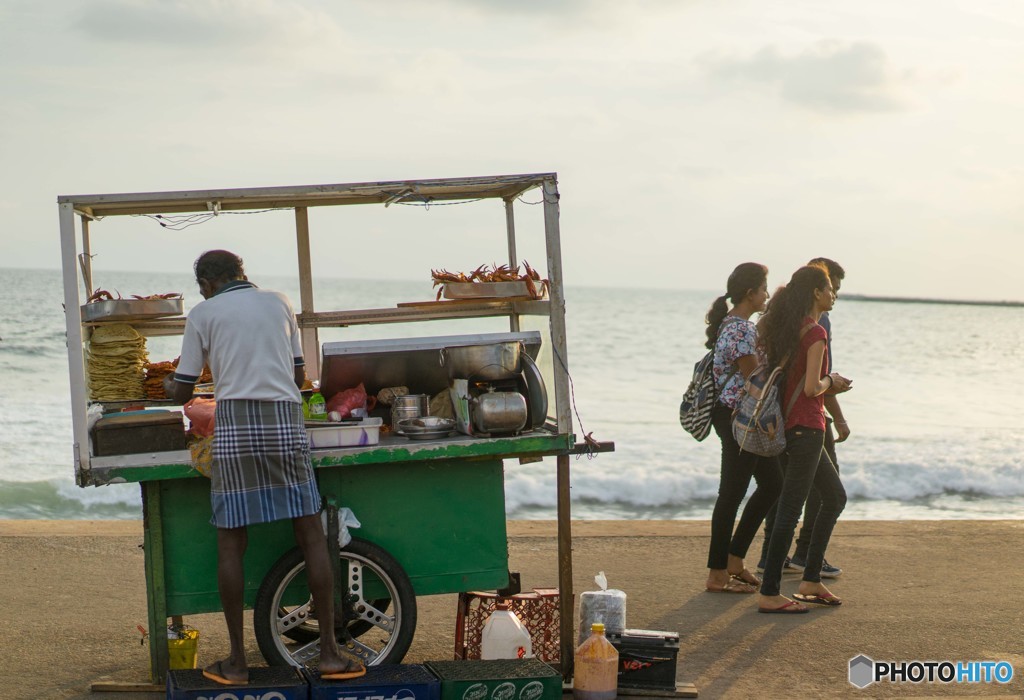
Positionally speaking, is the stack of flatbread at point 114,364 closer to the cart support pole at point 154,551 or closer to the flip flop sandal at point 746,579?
the cart support pole at point 154,551

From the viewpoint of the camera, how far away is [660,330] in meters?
37.2

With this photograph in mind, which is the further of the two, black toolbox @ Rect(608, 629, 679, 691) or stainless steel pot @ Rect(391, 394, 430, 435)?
stainless steel pot @ Rect(391, 394, 430, 435)

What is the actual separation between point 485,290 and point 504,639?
1718 mm

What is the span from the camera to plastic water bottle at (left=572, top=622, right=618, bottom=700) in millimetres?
4199

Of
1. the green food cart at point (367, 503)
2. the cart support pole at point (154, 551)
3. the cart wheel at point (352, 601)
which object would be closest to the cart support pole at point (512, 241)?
the green food cart at point (367, 503)

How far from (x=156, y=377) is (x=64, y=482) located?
7463 mm

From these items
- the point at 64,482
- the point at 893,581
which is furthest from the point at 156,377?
the point at 64,482

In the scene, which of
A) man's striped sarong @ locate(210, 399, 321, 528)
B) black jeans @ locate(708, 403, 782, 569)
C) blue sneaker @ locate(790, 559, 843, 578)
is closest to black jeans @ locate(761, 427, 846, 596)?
black jeans @ locate(708, 403, 782, 569)

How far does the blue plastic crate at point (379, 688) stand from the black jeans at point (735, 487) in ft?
7.89

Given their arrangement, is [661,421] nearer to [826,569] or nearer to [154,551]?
[826,569]

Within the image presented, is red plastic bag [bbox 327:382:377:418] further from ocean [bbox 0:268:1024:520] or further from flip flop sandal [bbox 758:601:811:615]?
flip flop sandal [bbox 758:601:811:615]

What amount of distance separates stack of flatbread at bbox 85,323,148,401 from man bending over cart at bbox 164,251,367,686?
1164mm

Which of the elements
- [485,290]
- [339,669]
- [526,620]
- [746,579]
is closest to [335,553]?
[339,669]

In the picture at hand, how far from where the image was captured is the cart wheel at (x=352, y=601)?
4199 mm
